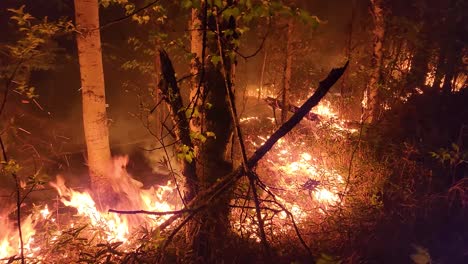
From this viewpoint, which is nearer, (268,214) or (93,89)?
(268,214)

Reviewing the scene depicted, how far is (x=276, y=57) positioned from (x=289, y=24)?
271 inches

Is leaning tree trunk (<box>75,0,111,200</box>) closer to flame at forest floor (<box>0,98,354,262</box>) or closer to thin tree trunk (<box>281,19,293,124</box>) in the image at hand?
flame at forest floor (<box>0,98,354,262</box>)

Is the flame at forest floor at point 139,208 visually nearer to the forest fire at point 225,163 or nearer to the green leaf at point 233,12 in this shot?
the forest fire at point 225,163

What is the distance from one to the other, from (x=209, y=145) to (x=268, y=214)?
1.89 meters

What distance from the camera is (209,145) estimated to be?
15.1 ft

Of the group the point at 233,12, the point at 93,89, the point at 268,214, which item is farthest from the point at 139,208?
the point at 233,12

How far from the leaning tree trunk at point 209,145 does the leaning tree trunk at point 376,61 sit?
6769 millimetres

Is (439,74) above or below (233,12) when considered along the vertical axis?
above

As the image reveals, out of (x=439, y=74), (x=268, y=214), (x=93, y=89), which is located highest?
(x=439, y=74)

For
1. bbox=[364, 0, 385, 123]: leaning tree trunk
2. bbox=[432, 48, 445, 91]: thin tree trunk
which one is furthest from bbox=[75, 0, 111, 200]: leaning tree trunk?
bbox=[432, 48, 445, 91]: thin tree trunk

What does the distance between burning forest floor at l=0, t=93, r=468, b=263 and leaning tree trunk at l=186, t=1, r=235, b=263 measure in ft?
0.86

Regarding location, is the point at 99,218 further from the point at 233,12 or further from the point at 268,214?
the point at 233,12

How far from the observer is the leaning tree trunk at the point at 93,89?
623 cm

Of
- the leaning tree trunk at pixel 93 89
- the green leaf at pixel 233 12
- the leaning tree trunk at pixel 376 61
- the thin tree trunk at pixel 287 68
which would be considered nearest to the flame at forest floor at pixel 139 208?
the leaning tree trunk at pixel 93 89
